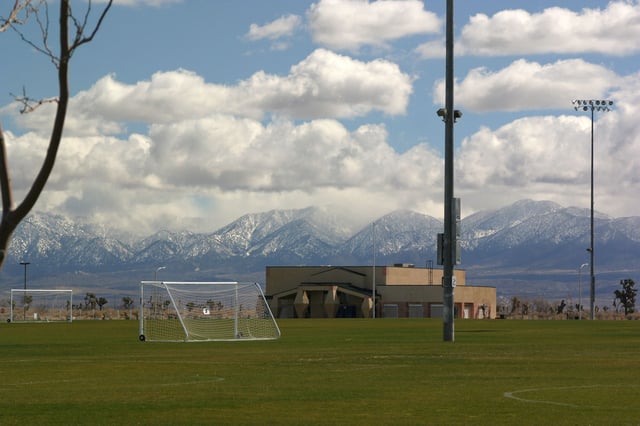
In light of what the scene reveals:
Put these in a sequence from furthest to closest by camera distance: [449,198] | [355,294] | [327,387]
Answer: [355,294]
[449,198]
[327,387]

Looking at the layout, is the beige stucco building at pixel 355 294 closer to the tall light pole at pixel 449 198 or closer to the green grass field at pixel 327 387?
the tall light pole at pixel 449 198

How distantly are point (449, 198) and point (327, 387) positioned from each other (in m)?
22.0

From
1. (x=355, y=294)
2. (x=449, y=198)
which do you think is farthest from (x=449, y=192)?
(x=355, y=294)

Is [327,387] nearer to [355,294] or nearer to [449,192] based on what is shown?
[449,192]

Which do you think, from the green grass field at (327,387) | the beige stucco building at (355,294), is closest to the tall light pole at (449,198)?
the green grass field at (327,387)

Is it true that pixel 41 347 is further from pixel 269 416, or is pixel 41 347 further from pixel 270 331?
pixel 269 416

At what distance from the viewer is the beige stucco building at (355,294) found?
5896 inches

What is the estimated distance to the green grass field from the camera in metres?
19.0

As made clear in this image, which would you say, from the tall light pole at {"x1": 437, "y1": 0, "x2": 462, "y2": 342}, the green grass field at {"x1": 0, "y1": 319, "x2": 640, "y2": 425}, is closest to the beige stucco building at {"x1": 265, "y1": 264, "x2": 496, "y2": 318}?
the tall light pole at {"x1": 437, "y1": 0, "x2": 462, "y2": 342}

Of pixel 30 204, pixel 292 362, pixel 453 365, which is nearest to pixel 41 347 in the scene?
pixel 292 362

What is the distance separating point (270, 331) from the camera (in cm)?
6369

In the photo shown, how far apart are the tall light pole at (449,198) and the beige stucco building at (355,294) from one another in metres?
102

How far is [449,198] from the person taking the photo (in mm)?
45750

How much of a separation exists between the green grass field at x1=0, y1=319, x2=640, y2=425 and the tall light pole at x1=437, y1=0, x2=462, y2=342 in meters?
4.49
